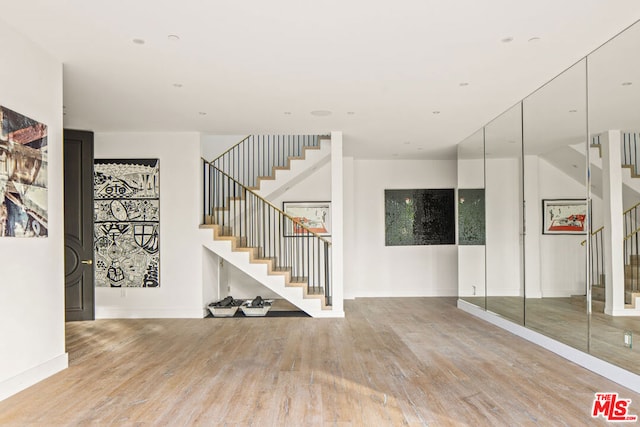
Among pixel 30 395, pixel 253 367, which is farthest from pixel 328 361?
pixel 30 395

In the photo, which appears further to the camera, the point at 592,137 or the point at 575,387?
the point at 592,137

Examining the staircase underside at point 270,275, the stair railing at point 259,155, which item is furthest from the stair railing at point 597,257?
the stair railing at point 259,155

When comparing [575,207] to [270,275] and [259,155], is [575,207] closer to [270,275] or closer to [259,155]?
[270,275]

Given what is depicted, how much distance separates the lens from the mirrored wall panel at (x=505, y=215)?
5676mm

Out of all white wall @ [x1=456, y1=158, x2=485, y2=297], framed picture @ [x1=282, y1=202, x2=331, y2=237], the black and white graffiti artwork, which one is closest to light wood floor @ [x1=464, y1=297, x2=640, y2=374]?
white wall @ [x1=456, y1=158, x2=485, y2=297]

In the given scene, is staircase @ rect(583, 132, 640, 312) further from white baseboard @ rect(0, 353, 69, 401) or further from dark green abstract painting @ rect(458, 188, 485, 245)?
white baseboard @ rect(0, 353, 69, 401)

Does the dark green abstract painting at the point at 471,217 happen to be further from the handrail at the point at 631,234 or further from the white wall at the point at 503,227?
the handrail at the point at 631,234

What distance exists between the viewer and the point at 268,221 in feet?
28.6

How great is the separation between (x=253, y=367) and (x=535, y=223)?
3.63 metres

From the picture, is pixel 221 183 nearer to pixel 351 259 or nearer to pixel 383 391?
pixel 351 259

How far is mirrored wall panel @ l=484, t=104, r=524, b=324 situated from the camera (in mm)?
5676

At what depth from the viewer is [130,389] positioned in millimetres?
3779

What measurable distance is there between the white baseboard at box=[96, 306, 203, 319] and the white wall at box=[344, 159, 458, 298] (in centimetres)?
365

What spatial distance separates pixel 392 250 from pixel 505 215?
147 inches
